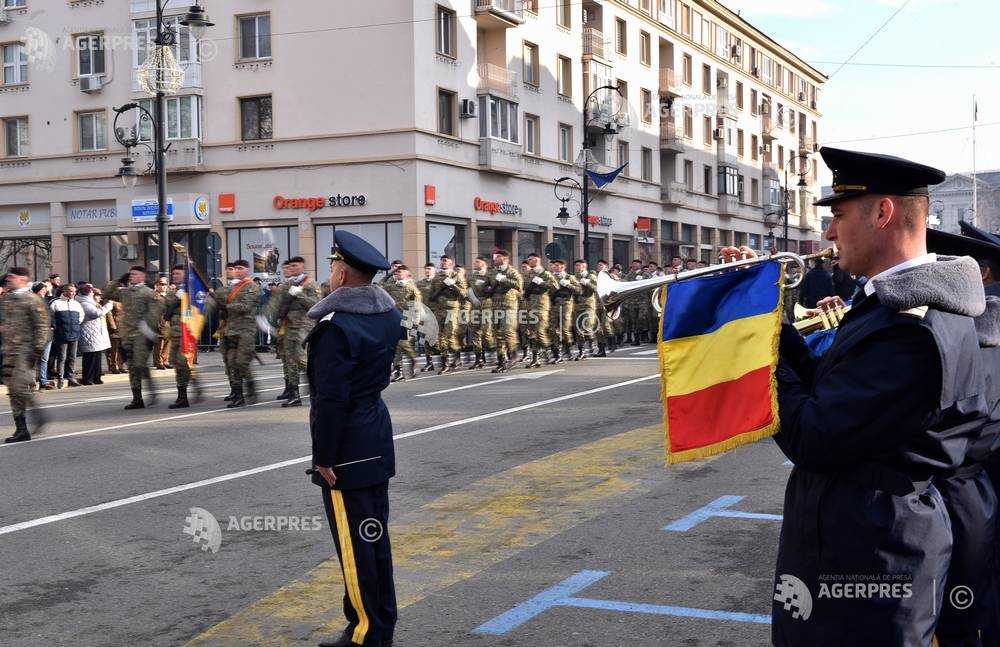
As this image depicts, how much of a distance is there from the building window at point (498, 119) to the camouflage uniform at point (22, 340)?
24944 millimetres

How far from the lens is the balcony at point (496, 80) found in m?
35.3

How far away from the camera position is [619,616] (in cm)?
495

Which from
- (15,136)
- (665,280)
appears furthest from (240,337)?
(15,136)

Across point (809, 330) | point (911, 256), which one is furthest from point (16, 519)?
point (911, 256)

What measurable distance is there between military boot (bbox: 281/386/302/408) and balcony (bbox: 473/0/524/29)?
2358 centimetres

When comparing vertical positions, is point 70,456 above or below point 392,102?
below

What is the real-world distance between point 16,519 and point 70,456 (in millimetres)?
2855

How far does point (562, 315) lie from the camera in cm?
2116

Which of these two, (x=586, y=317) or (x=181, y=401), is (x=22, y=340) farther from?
(x=586, y=317)

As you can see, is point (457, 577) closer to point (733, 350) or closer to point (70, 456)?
point (733, 350)

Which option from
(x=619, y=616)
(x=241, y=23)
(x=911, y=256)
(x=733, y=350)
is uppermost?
(x=241, y=23)

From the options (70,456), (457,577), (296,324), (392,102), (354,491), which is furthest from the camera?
(392,102)

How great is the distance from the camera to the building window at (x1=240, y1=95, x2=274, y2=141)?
3362 centimetres

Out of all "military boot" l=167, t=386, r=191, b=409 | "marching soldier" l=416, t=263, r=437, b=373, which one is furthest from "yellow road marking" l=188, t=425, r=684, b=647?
"marching soldier" l=416, t=263, r=437, b=373
